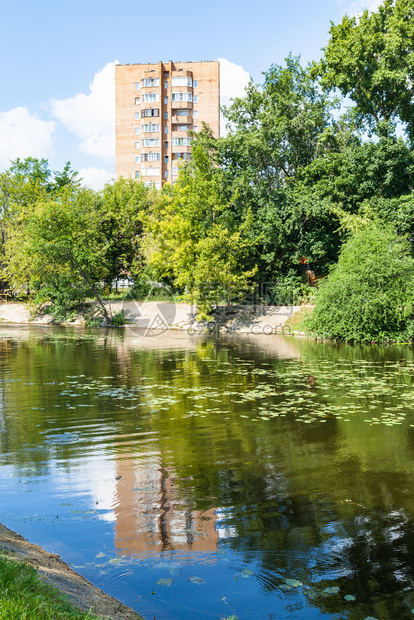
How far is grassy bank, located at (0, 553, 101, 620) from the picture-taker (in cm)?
342

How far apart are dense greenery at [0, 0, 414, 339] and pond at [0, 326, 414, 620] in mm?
20020

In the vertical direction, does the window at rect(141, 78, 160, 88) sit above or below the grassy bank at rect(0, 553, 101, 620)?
above

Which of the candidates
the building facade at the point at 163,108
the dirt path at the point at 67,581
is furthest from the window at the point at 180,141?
the dirt path at the point at 67,581

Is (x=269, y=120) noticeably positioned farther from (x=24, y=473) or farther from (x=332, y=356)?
(x=24, y=473)

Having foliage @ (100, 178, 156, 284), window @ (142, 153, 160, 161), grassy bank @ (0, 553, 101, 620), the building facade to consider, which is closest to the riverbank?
foliage @ (100, 178, 156, 284)

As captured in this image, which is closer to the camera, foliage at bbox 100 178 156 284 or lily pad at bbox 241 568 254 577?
lily pad at bbox 241 568 254 577

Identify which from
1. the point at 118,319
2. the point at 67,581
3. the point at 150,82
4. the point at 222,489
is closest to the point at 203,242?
the point at 118,319

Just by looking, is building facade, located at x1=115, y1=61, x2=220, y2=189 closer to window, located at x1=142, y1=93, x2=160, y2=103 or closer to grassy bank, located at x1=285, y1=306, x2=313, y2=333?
window, located at x1=142, y1=93, x2=160, y2=103

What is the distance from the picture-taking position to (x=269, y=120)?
135ft

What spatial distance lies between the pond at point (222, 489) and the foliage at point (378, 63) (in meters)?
27.6

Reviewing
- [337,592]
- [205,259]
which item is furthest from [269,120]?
[337,592]

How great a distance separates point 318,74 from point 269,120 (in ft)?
16.3

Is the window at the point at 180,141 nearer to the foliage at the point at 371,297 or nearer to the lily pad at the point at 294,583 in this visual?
the foliage at the point at 371,297

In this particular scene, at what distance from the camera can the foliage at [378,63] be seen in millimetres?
35469
